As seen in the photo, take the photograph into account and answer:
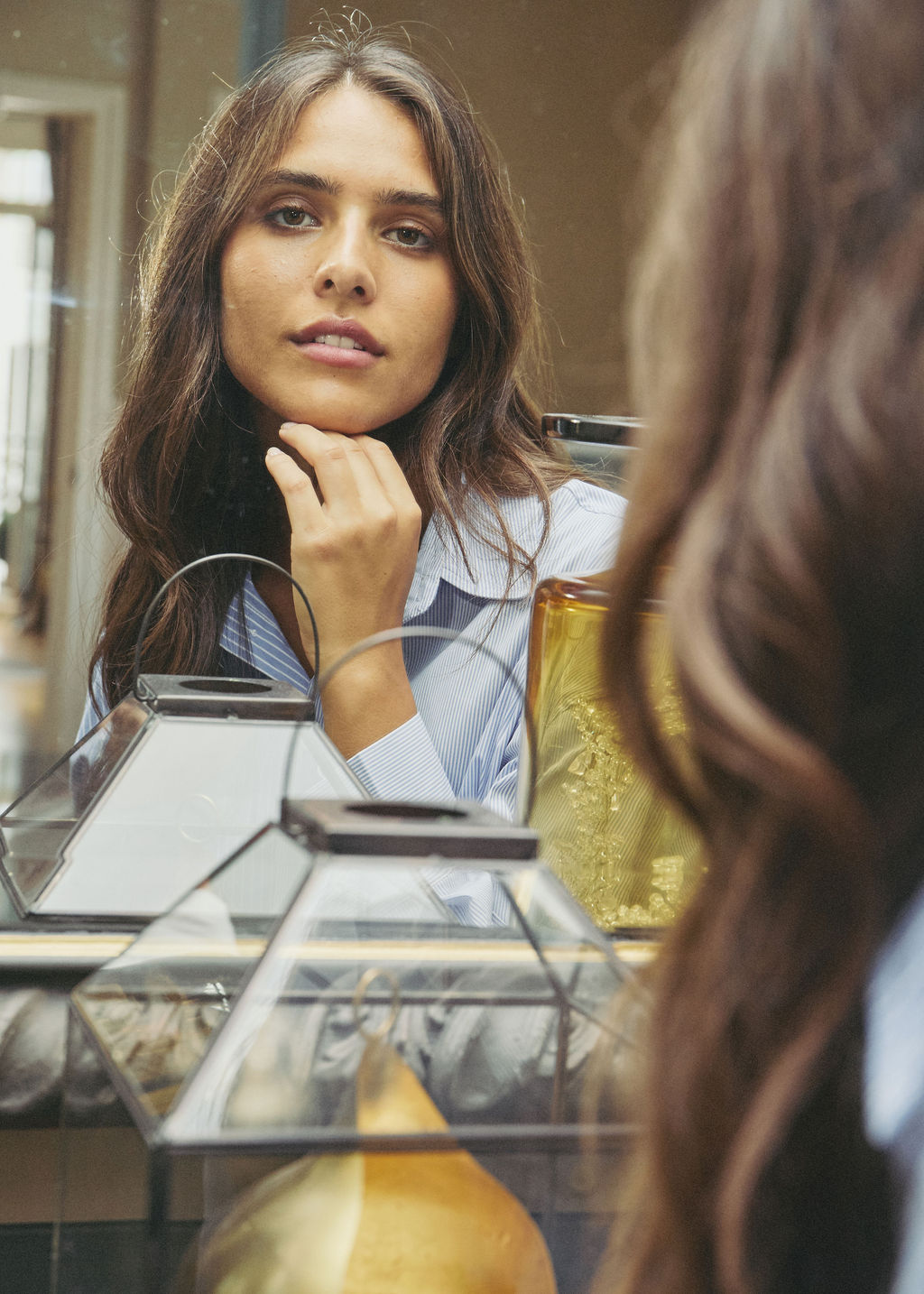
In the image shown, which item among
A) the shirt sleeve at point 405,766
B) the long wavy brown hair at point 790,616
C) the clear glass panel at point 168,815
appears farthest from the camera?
the shirt sleeve at point 405,766

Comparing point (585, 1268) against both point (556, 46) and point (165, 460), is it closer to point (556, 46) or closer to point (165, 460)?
point (165, 460)

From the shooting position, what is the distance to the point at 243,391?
80cm

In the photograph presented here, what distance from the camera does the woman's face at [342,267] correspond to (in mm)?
752

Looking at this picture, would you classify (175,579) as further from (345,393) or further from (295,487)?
(345,393)

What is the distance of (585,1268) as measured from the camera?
32 cm

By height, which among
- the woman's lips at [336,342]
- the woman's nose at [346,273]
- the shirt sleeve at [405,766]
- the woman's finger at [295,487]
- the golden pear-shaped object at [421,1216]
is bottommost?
the shirt sleeve at [405,766]

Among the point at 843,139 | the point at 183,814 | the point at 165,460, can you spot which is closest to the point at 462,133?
the point at 165,460

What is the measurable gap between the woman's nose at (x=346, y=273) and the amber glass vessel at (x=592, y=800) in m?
0.26

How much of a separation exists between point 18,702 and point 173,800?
0.55 meters


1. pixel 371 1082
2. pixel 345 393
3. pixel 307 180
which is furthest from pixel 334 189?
pixel 371 1082

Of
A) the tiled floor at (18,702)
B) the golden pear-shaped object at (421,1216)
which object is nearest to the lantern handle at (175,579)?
the golden pear-shaped object at (421,1216)

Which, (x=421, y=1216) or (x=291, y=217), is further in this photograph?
(x=291, y=217)

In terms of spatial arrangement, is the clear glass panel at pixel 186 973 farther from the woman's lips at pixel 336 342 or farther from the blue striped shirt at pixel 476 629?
the woman's lips at pixel 336 342

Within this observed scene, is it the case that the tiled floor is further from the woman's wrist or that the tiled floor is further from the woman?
the woman's wrist
